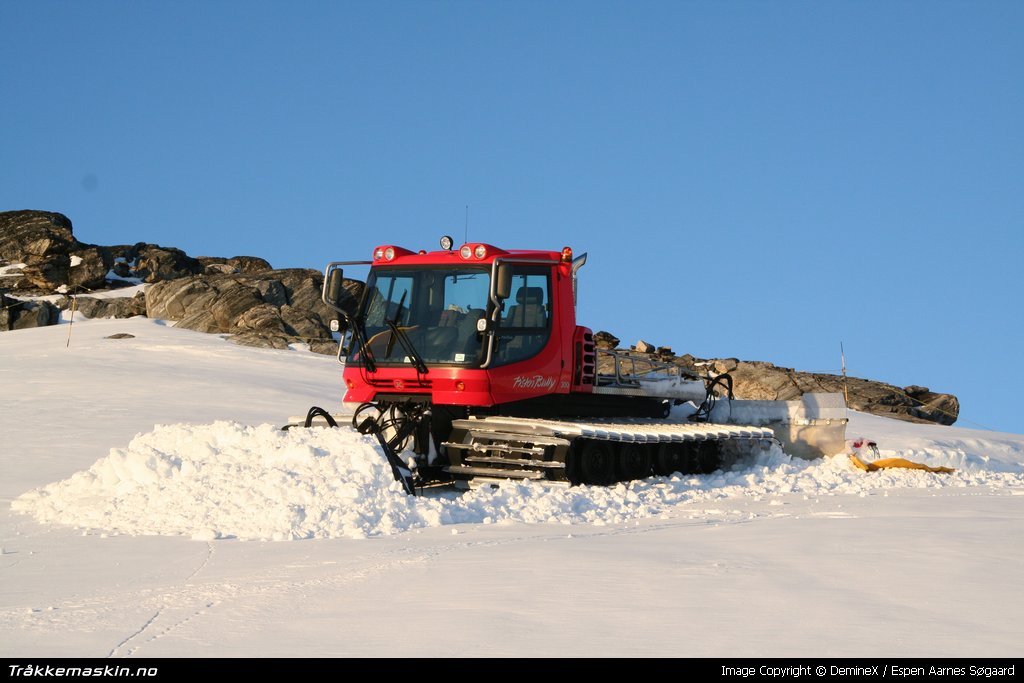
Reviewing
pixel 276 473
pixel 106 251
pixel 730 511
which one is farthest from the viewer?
pixel 106 251

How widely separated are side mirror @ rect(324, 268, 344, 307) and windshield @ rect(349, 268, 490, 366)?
828 mm

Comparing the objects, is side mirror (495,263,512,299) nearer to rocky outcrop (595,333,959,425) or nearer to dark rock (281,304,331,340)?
rocky outcrop (595,333,959,425)

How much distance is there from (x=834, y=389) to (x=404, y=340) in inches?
983

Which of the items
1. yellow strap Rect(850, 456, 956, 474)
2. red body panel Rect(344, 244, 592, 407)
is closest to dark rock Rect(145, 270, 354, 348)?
red body panel Rect(344, 244, 592, 407)

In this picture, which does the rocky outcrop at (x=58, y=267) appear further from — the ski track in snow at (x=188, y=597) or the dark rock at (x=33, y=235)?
the ski track in snow at (x=188, y=597)

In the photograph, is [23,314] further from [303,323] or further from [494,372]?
[494,372]

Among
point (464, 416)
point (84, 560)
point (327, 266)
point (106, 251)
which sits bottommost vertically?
point (84, 560)

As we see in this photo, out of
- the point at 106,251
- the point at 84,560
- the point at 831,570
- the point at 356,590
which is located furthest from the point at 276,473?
the point at 106,251

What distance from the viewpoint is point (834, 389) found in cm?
3578

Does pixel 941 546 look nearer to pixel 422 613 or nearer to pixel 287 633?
pixel 422 613

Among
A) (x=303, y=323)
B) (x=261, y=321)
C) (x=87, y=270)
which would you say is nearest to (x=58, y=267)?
(x=87, y=270)

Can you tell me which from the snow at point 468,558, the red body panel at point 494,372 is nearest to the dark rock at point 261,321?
the snow at point 468,558

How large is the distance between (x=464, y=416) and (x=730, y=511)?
12.0ft
